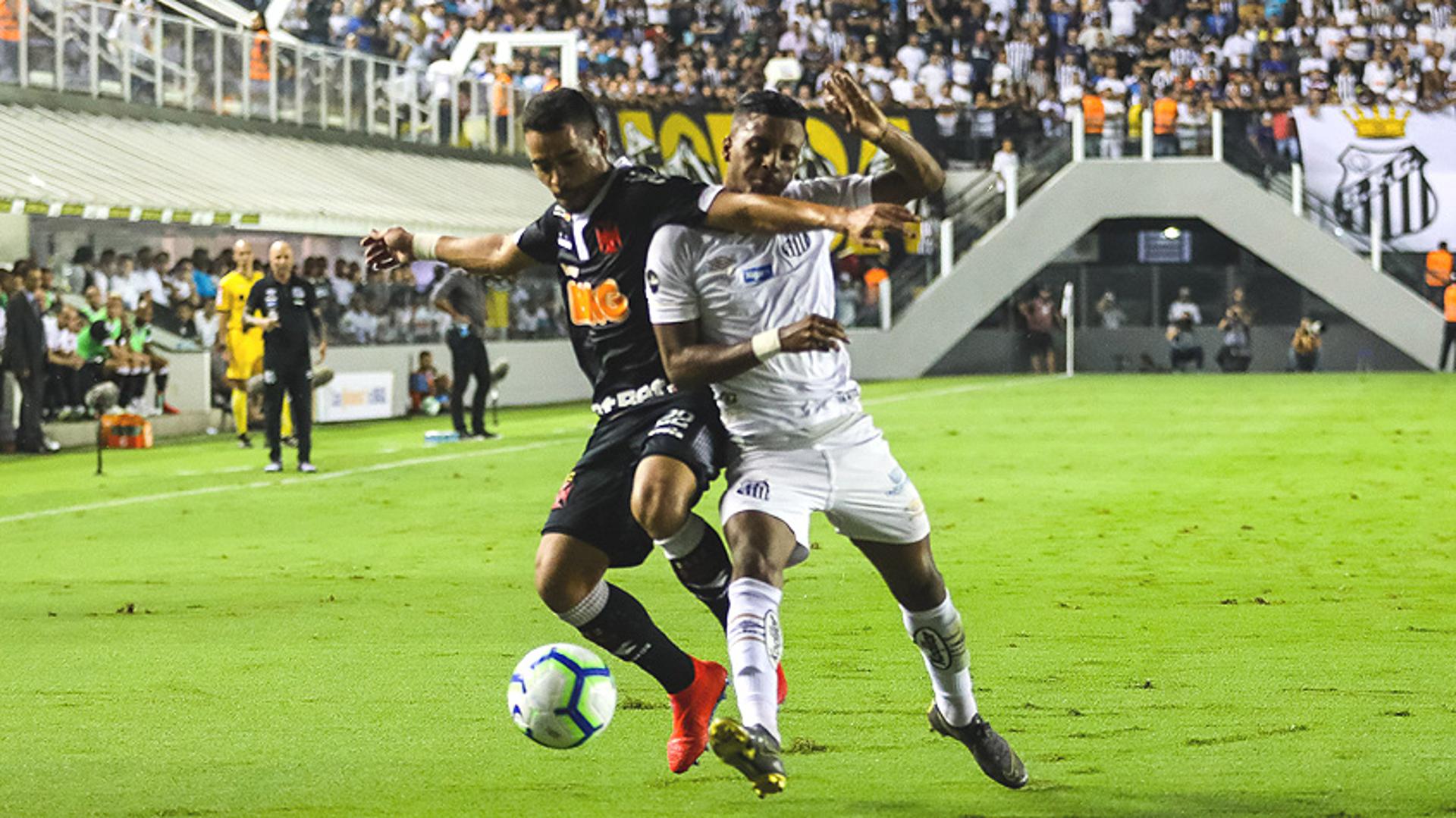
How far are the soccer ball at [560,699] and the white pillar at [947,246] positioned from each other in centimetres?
3809

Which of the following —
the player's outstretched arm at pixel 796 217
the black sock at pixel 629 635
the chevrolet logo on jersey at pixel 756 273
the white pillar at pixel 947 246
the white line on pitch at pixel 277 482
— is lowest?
the white line on pitch at pixel 277 482

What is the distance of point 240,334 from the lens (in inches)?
941

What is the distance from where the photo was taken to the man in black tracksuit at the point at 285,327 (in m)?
19.2

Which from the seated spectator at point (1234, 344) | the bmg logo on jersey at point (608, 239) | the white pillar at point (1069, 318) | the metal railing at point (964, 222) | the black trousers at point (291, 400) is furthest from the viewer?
the seated spectator at point (1234, 344)

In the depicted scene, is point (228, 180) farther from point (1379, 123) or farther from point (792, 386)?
point (792, 386)

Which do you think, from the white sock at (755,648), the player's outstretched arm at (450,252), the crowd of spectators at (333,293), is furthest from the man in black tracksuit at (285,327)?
the white sock at (755,648)

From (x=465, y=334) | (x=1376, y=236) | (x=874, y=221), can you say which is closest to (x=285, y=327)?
(x=465, y=334)

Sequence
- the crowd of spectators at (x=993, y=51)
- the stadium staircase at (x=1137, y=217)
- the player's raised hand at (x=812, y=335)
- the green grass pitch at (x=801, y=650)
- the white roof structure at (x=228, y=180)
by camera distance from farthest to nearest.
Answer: the stadium staircase at (x=1137, y=217), the crowd of spectators at (x=993, y=51), the white roof structure at (x=228, y=180), the green grass pitch at (x=801, y=650), the player's raised hand at (x=812, y=335)

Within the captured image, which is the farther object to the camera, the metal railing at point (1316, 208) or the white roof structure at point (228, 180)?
the metal railing at point (1316, 208)

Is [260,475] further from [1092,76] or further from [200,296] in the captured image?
[1092,76]

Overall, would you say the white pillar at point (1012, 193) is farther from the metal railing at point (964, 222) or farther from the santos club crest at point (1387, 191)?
the santos club crest at point (1387, 191)

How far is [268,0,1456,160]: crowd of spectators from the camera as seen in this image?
1665 inches

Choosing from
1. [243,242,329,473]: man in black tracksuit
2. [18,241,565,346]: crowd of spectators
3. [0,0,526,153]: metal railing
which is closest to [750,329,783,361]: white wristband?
[243,242,329,473]: man in black tracksuit

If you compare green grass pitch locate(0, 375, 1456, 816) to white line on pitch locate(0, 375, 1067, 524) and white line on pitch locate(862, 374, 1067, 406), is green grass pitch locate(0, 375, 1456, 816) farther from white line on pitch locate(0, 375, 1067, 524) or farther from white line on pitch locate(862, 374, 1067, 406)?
white line on pitch locate(862, 374, 1067, 406)
